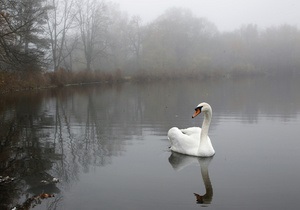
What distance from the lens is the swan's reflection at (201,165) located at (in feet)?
19.6

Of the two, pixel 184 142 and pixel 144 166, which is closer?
pixel 144 166

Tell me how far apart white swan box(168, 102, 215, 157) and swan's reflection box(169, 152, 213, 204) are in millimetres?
148

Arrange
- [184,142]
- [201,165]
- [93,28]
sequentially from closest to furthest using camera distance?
[201,165] → [184,142] → [93,28]

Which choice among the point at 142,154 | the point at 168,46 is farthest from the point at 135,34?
the point at 142,154

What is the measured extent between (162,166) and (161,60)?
51.6 meters

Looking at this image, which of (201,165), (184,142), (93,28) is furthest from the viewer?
(93,28)

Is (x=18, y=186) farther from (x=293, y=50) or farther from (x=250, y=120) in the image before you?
(x=293, y=50)

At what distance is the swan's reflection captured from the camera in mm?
5965

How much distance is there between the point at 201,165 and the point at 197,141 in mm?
1099

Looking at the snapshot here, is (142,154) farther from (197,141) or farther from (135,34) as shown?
(135,34)

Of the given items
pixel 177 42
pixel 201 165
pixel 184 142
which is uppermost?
pixel 177 42

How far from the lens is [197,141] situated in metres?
8.76

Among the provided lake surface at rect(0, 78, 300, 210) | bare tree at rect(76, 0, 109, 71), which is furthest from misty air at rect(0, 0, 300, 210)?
bare tree at rect(76, 0, 109, 71)

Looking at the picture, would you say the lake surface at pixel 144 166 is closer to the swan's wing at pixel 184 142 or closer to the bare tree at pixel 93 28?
the swan's wing at pixel 184 142
